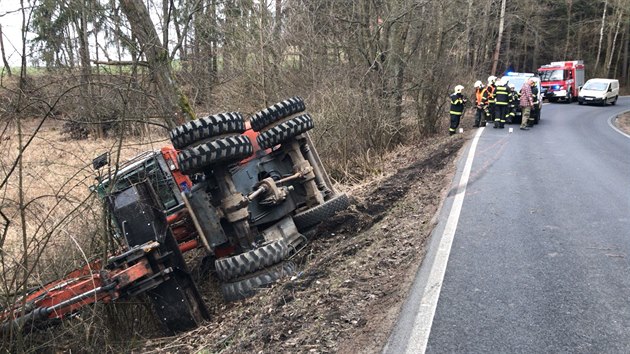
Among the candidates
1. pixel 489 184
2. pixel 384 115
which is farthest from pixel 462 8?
pixel 489 184

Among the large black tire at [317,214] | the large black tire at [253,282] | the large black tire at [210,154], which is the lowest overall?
the large black tire at [253,282]

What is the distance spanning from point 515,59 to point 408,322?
4769 cm

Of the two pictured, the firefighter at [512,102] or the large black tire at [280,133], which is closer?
the large black tire at [280,133]

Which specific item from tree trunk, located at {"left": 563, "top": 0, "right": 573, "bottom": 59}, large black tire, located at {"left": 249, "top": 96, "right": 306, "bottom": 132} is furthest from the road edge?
tree trunk, located at {"left": 563, "top": 0, "right": 573, "bottom": 59}

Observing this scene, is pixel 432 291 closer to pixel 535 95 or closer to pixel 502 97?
pixel 502 97

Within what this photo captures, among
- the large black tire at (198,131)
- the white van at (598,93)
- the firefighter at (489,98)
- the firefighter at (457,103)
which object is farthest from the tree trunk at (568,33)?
the large black tire at (198,131)

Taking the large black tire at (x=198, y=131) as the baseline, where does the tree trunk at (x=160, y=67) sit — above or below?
above

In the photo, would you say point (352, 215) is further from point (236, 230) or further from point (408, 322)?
point (408, 322)

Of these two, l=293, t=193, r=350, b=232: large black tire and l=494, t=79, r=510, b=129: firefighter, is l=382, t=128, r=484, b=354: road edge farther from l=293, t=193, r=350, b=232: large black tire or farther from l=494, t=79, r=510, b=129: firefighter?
l=494, t=79, r=510, b=129: firefighter

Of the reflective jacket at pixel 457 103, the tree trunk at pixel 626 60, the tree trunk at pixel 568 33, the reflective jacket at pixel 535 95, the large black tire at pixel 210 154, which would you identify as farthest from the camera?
the tree trunk at pixel 626 60

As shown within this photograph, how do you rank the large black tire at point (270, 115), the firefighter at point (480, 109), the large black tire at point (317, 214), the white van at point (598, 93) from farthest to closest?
1. the white van at point (598, 93)
2. the firefighter at point (480, 109)
3. the large black tire at point (270, 115)
4. the large black tire at point (317, 214)

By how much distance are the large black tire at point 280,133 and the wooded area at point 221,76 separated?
152 centimetres

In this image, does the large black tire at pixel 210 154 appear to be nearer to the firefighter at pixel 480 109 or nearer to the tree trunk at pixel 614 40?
the firefighter at pixel 480 109

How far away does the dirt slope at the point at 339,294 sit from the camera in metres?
3.47
